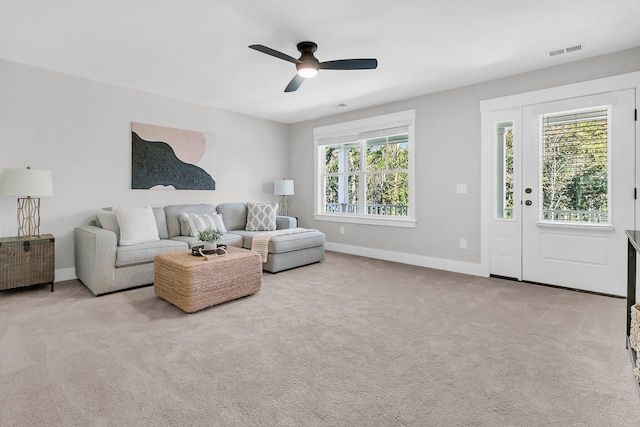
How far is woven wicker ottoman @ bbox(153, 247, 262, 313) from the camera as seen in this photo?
9.11 ft

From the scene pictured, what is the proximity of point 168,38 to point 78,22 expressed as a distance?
0.66 metres

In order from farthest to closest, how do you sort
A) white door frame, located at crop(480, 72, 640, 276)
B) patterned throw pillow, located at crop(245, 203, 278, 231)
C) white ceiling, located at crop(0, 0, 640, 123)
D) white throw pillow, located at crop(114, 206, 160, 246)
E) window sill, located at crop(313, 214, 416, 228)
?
patterned throw pillow, located at crop(245, 203, 278, 231) < window sill, located at crop(313, 214, 416, 228) < white throw pillow, located at crop(114, 206, 160, 246) < white door frame, located at crop(480, 72, 640, 276) < white ceiling, located at crop(0, 0, 640, 123)

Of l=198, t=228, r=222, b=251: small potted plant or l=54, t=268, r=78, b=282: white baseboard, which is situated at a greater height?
l=198, t=228, r=222, b=251: small potted plant

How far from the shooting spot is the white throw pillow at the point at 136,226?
3648mm

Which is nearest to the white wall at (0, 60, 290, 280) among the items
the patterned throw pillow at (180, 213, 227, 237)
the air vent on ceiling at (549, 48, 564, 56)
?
the patterned throw pillow at (180, 213, 227, 237)

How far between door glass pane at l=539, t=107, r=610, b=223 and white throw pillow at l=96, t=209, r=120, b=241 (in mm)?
4860

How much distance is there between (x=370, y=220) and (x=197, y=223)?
2.61 m

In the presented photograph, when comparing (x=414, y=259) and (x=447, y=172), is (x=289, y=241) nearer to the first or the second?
(x=414, y=259)

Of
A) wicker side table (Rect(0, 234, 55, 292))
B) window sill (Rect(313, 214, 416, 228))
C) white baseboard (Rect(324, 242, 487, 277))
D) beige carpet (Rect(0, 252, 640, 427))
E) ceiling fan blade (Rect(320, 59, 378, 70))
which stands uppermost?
ceiling fan blade (Rect(320, 59, 378, 70))

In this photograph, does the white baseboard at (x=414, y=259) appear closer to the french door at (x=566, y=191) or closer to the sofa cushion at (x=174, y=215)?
the french door at (x=566, y=191)

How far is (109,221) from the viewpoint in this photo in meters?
3.76

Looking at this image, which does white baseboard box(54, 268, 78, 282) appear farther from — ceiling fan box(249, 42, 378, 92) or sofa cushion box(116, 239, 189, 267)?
ceiling fan box(249, 42, 378, 92)

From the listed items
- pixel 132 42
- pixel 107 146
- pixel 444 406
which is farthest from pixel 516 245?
pixel 107 146

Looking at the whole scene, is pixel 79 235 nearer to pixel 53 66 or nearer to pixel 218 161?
pixel 53 66
